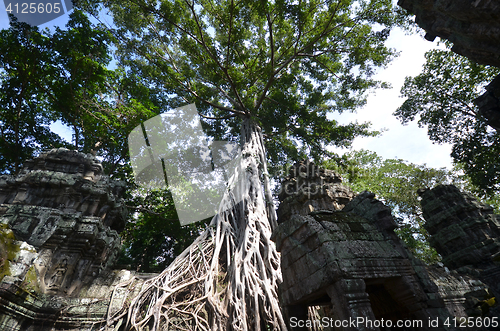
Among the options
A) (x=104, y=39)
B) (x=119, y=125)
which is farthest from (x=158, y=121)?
(x=104, y=39)

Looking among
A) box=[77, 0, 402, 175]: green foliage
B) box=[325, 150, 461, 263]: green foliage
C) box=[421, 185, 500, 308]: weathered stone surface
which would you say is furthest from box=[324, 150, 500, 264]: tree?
box=[421, 185, 500, 308]: weathered stone surface

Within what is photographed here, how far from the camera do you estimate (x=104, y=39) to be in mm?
8109

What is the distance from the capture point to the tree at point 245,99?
384 centimetres

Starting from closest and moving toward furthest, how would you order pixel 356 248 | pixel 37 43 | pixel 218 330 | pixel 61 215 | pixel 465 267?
pixel 356 248, pixel 218 330, pixel 465 267, pixel 61 215, pixel 37 43

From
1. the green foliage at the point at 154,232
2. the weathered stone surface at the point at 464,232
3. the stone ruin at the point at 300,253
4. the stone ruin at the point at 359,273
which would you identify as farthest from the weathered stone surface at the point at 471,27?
the green foliage at the point at 154,232

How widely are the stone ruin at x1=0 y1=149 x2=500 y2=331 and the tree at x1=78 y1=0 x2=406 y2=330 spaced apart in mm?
757

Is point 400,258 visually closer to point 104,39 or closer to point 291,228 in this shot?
point 291,228

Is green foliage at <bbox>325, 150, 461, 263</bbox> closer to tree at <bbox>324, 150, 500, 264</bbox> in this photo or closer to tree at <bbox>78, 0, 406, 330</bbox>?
tree at <bbox>324, 150, 500, 264</bbox>

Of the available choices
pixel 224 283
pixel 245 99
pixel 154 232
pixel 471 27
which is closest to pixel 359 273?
pixel 224 283

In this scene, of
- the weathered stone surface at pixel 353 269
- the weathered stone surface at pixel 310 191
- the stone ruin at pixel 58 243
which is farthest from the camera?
the weathered stone surface at pixel 310 191

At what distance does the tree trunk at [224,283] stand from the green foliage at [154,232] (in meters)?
3.11

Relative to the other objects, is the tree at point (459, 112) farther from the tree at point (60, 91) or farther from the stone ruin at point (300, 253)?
the tree at point (60, 91)

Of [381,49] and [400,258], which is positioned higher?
[381,49]

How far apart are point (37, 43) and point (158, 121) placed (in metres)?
3.79
